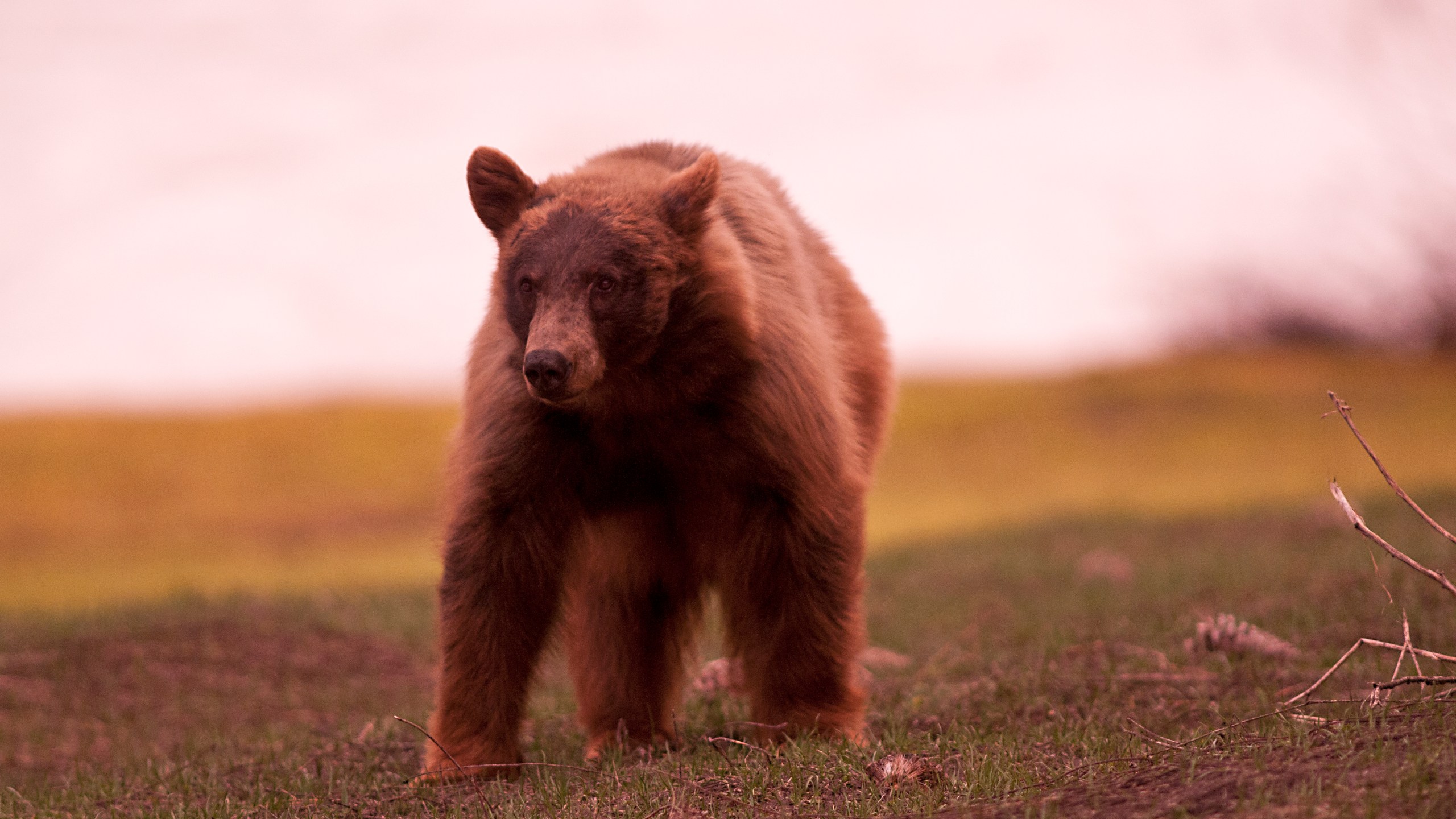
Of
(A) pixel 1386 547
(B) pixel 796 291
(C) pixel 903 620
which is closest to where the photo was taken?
(A) pixel 1386 547

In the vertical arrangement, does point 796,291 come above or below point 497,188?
below

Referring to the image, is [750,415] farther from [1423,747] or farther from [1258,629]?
[1258,629]

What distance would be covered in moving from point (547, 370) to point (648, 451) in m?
0.66

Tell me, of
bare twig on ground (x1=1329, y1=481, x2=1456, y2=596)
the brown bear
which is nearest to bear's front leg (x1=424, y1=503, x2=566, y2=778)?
the brown bear

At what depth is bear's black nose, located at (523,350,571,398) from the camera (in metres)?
3.75

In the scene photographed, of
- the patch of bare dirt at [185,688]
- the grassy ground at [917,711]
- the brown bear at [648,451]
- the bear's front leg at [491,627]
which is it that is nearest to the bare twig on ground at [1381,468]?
the grassy ground at [917,711]

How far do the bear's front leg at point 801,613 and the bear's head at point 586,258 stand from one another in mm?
847

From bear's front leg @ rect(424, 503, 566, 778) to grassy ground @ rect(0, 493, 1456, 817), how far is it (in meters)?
0.20

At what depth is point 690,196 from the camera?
431 cm

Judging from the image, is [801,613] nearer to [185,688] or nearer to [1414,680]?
[1414,680]

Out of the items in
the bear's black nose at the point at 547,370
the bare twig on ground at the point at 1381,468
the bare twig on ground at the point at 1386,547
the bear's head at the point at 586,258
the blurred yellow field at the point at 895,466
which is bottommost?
the blurred yellow field at the point at 895,466

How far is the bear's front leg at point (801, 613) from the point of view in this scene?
4.39m

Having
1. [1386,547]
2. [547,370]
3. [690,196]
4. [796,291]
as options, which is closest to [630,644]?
[796,291]

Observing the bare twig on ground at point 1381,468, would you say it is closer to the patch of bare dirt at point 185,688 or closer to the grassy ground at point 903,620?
the grassy ground at point 903,620
